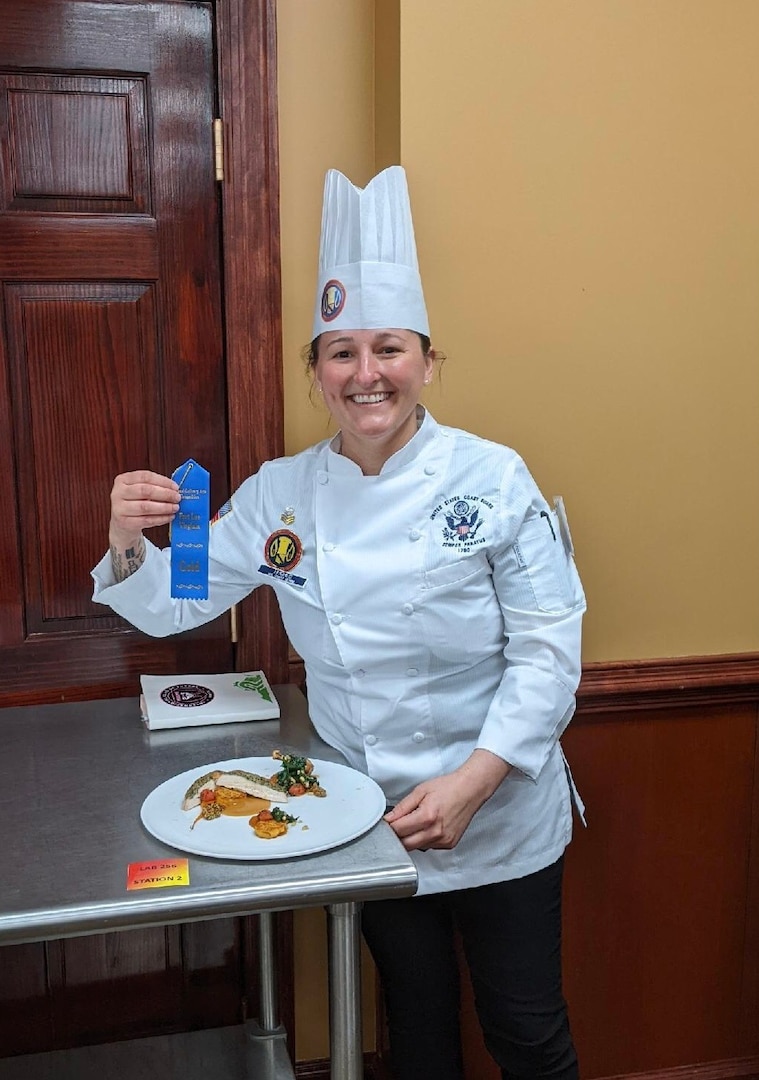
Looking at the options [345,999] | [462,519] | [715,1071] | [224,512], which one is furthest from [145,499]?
[715,1071]

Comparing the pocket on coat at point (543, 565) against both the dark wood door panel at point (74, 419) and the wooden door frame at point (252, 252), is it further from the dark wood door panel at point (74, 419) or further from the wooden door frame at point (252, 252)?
the dark wood door panel at point (74, 419)

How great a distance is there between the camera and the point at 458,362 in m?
1.61

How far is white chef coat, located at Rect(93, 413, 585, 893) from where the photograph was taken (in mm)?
1326

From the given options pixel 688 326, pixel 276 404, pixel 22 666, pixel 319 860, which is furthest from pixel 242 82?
pixel 319 860

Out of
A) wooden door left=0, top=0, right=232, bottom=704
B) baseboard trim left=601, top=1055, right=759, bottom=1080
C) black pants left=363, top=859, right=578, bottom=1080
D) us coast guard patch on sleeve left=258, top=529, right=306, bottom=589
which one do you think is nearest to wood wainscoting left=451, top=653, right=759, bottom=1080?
baseboard trim left=601, top=1055, right=759, bottom=1080

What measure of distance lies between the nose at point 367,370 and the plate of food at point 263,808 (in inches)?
19.2

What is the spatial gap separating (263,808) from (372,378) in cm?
55

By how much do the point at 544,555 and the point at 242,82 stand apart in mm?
849

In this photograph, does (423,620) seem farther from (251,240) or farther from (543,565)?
(251,240)

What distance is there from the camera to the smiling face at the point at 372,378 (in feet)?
4.28

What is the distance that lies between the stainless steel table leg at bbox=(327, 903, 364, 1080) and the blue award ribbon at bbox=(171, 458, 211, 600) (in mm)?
431

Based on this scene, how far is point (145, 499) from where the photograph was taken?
131cm

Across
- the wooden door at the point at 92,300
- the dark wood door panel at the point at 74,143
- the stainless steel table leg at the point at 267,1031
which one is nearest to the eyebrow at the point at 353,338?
the wooden door at the point at 92,300

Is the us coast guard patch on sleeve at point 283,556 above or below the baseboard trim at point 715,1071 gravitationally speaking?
above
